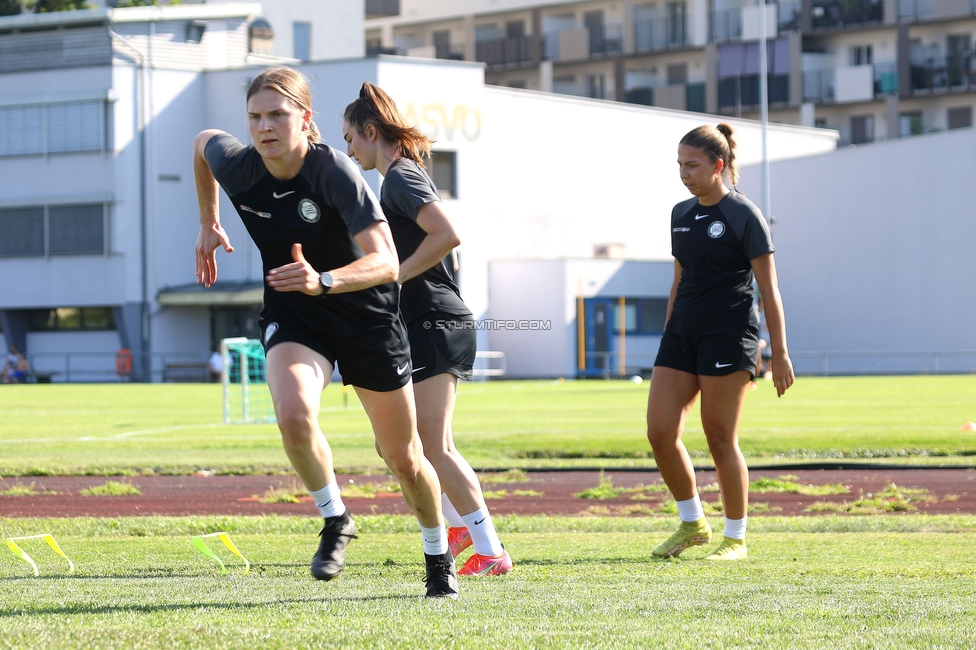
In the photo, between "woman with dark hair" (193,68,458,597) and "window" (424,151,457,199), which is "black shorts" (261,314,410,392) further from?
"window" (424,151,457,199)

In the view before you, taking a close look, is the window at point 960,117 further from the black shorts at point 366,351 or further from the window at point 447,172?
the black shorts at point 366,351

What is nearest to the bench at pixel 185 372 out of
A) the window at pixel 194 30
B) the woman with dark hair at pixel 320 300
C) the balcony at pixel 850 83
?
the window at pixel 194 30

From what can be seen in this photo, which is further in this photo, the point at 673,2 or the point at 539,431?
the point at 673,2

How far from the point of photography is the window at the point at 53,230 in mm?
44219

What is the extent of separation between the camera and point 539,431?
1706 centimetres

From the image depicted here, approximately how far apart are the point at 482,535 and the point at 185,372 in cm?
3898

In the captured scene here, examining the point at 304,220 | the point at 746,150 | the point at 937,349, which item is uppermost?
the point at 746,150

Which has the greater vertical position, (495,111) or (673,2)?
(673,2)

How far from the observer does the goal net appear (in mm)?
20234

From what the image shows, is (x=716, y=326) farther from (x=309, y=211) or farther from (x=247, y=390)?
(x=247, y=390)

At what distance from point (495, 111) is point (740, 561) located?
39197mm

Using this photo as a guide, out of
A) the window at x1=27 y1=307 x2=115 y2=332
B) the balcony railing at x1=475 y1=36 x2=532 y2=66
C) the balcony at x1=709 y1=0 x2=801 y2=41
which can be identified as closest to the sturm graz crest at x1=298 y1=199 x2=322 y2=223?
the window at x1=27 y1=307 x2=115 y2=332

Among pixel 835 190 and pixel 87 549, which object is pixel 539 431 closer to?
pixel 87 549

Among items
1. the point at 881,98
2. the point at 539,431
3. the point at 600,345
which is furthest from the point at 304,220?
the point at 881,98
